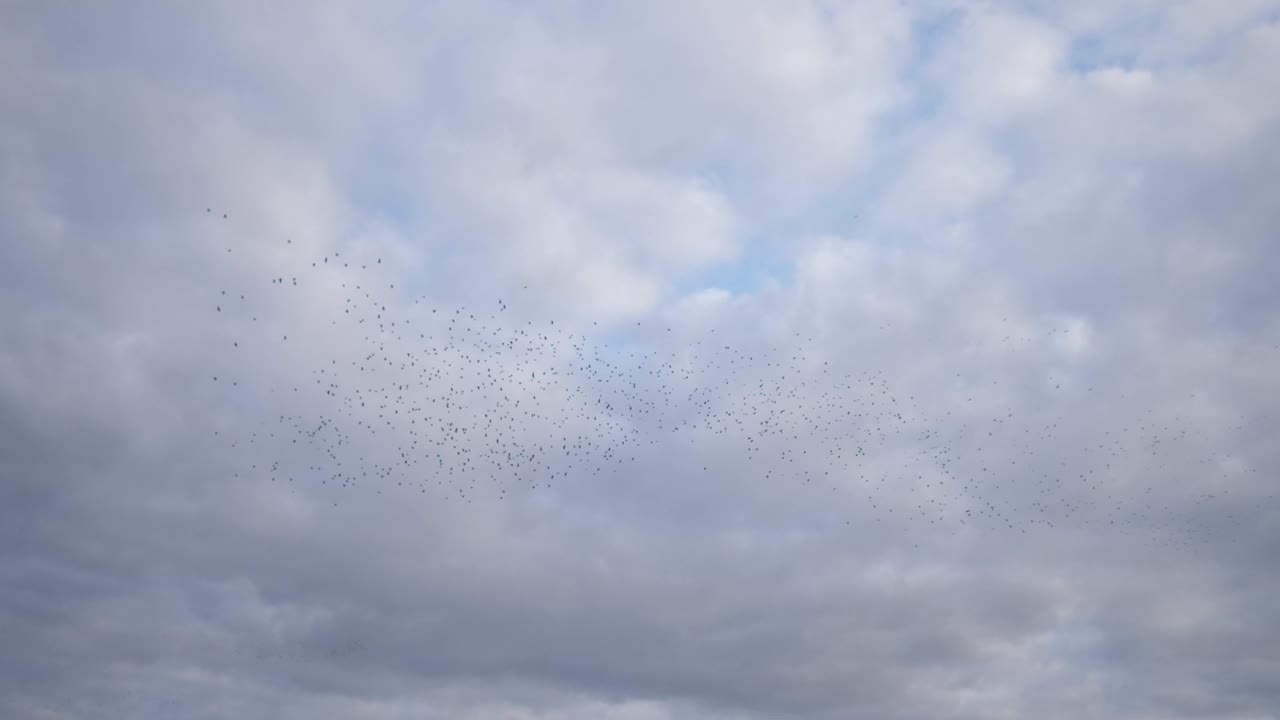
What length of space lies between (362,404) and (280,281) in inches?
1106

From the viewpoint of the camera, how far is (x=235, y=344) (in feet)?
414

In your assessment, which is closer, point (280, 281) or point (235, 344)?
point (280, 281)

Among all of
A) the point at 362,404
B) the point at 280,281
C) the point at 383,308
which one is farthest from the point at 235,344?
the point at 383,308

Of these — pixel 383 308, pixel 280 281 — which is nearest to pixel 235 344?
pixel 280 281

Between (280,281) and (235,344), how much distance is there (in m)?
37.1

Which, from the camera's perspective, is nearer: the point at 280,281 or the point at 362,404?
the point at 280,281

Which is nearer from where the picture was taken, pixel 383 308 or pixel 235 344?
pixel 383 308

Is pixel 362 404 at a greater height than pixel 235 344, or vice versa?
pixel 235 344

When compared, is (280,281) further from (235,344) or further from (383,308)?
(235,344)

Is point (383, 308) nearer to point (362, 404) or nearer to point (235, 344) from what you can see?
point (362, 404)

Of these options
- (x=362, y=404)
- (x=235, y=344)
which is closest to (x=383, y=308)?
(x=362, y=404)

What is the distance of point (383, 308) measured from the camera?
323 ft

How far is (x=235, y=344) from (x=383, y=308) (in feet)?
147
